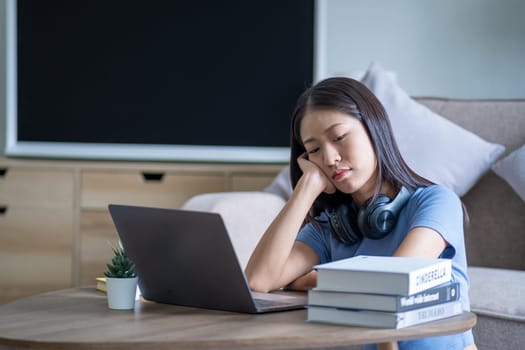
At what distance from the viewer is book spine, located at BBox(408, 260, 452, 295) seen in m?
1.24

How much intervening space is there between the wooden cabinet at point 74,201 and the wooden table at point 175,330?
6.53ft

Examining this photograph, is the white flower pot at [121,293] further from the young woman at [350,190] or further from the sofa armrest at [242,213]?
the sofa armrest at [242,213]

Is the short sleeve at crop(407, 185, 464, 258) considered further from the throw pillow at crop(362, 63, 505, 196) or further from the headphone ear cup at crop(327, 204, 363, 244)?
the throw pillow at crop(362, 63, 505, 196)

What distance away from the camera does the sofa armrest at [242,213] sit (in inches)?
99.1

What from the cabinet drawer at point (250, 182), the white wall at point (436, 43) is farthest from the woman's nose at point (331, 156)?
the white wall at point (436, 43)

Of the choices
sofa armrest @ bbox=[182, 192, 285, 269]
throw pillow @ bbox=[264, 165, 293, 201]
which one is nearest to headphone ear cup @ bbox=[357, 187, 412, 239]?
sofa armrest @ bbox=[182, 192, 285, 269]

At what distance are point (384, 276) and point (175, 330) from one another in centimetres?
29

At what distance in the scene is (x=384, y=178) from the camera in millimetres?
1730

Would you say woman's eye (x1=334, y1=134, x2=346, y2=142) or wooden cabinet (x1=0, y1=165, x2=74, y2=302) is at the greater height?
woman's eye (x1=334, y1=134, x2=346, y2=142)

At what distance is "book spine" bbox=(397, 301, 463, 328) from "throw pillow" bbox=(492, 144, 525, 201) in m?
1.31

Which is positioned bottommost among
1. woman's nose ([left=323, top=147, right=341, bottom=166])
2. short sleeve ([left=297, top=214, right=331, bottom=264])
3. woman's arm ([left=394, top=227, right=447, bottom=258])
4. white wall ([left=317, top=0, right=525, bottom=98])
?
short sleeve ([left=297, top=214, right=331, bottom=264])

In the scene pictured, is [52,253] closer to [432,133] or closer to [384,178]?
[432,133]

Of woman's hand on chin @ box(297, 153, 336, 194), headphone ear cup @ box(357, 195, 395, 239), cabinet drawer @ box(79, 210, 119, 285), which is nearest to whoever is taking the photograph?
headphone ear cup @ box(357, 195, 395, 239)

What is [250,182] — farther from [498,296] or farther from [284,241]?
[284,241]
